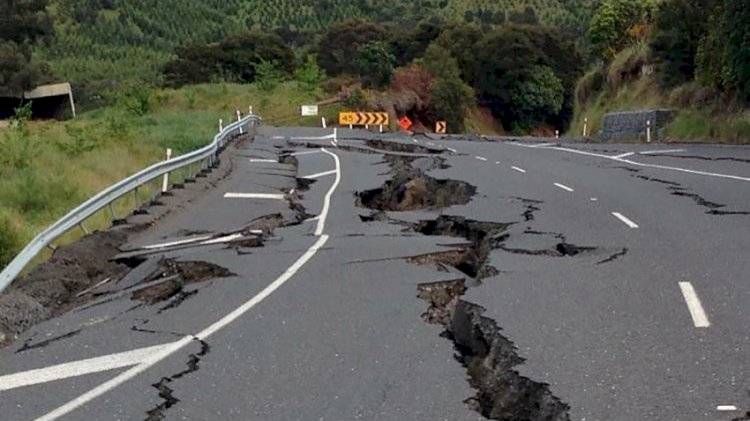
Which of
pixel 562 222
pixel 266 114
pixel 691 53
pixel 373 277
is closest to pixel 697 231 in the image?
pixel 562 222

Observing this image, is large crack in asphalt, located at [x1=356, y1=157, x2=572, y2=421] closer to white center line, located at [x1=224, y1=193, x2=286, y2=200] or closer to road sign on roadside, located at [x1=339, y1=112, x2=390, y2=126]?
white center line, located at [x1=224, y1=193, x2=286, y2=200]

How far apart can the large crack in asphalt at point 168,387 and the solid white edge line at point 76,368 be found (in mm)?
387

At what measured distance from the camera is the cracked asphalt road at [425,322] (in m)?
6.77

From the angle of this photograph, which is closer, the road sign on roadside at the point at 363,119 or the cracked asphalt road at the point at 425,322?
the cracked asphalt road at the point at 425,322

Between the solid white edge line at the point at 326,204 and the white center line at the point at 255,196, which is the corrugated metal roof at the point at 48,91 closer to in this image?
the solid white edge line at the point at 326,204

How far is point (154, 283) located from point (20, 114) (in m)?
21.5

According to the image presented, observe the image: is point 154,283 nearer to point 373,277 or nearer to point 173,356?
point 373,277

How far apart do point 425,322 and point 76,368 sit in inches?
114

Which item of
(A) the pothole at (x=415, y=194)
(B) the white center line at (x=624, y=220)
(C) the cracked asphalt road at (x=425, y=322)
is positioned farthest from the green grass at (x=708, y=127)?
(B) the white center line at (x=624, y=220)

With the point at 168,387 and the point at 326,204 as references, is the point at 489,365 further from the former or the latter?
the point at 326,204

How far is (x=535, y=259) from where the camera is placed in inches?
469

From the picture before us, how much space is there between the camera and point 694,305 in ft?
29.8

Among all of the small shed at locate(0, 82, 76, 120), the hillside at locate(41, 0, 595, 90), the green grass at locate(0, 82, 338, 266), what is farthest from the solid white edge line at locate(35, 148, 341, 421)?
the hillside at locate(41, 0, 595, 90)

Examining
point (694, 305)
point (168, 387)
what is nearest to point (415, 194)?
point (694, 305)
